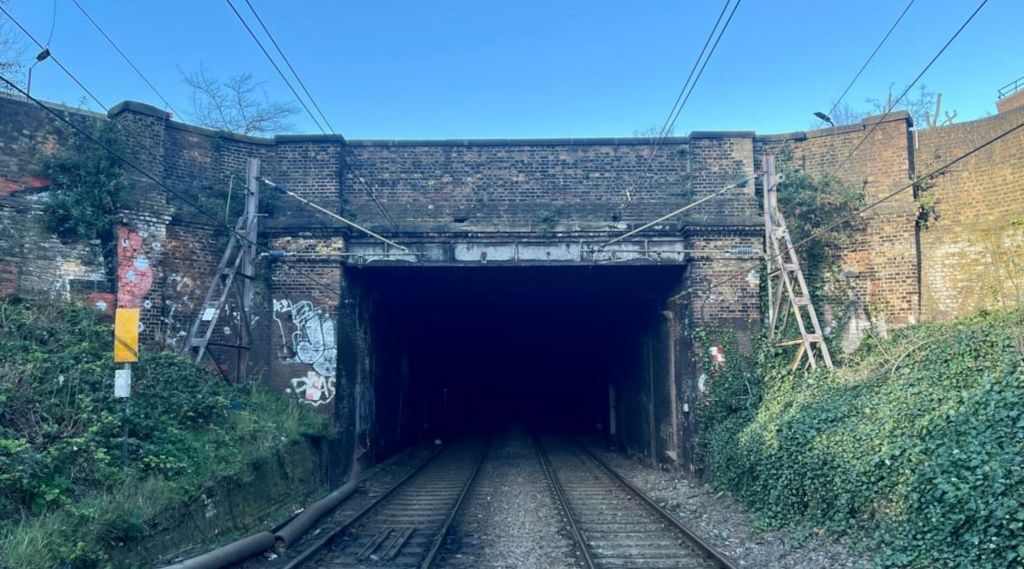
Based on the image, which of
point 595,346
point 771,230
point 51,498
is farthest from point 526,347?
point 51,498

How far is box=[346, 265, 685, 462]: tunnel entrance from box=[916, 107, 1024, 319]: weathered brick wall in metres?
4.74

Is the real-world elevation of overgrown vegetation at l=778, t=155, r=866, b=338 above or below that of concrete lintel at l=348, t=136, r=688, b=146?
below

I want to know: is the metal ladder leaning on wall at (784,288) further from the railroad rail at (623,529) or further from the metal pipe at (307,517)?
the metal pipe at (307,517)

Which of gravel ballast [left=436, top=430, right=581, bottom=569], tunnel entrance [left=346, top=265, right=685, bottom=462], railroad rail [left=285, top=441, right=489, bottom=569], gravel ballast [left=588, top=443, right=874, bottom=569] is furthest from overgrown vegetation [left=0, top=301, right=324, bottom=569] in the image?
gravel ballast [left=588, top=443, right=874, bottom=569]

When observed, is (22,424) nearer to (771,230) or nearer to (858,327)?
(771,230)

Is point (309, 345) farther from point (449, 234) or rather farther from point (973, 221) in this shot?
point (973, 221)

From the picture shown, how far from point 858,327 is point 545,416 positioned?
34.0 metres

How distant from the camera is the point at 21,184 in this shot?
12.4 m

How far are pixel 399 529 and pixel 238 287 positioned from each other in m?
5.66

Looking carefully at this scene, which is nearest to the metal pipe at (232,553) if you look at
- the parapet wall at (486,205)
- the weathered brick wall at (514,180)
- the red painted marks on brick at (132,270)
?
the parapet wall at (486,205)

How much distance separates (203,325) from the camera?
1329 centimetres

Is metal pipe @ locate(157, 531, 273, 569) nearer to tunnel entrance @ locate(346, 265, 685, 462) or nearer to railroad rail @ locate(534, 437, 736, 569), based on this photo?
railroad rail @ locate(534, 437, 736, 569)

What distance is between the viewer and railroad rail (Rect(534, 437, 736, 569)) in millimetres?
8414

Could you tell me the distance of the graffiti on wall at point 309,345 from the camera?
45.0ft
